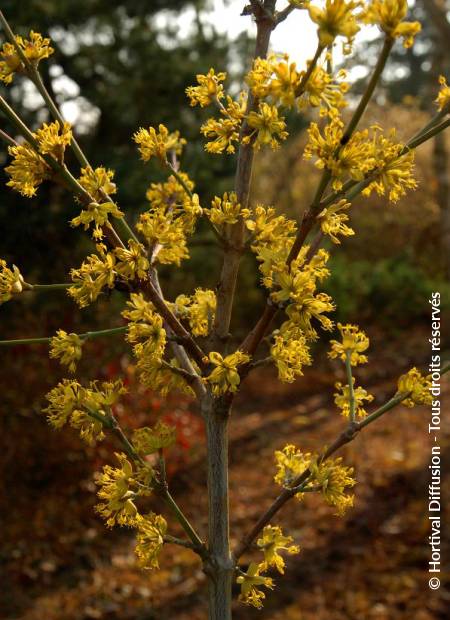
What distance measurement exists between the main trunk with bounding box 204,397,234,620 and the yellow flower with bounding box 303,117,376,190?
44 cm

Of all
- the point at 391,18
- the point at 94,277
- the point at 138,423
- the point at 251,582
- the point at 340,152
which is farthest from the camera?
the point at 138,423

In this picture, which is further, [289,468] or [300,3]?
[289,468]

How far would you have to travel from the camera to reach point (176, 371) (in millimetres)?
1123

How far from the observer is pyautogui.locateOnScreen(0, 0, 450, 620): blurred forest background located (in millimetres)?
4312

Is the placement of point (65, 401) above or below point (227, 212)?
below

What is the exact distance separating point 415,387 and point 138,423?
446 cm

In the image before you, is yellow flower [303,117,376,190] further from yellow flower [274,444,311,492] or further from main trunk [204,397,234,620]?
yellow flower [274,444,311,492]

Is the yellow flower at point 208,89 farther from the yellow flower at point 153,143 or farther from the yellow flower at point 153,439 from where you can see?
the yellow flower at point 153,439

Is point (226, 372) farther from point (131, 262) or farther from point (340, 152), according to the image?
point (340, 152)

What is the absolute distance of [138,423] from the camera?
5.38 m

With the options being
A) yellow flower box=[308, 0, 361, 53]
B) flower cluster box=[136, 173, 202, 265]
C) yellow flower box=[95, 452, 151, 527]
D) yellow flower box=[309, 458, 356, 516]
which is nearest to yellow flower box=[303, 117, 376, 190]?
yellow flower box=[308, 0, 361, 53]

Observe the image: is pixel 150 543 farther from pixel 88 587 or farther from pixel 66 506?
pixel 66 506

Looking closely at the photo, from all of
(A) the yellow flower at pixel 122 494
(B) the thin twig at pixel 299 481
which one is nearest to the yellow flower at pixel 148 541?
(A) the yellow flower at pixel 122 494

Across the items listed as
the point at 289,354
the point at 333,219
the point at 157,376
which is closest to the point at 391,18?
the point at 333,219
